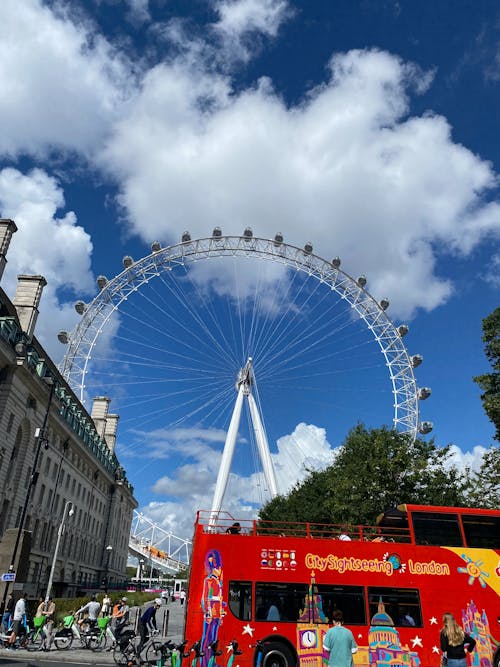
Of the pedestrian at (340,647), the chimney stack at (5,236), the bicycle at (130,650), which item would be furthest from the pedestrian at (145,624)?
the chimney stack at (5,236)

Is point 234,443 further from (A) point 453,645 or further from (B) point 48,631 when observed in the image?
(A) point 453,645

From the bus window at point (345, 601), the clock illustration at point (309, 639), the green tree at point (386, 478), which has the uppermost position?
the green tree at point (386, 478)

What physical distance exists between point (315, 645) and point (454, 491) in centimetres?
2602

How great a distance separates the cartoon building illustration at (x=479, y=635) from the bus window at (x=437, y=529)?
6.76 ft

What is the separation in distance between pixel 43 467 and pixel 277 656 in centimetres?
3933

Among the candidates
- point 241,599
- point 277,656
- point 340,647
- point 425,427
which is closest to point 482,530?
point 277,656

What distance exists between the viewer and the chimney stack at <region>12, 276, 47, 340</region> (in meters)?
44.6

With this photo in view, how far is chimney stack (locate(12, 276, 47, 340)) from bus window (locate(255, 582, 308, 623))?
33750 millimetres

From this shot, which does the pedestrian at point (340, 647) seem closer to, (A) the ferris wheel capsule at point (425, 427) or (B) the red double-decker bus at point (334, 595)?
(B) the red double-decker bus at point (334, 595)

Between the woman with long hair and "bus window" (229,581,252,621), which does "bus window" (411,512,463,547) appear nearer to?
"bus window" (229,581,252,621)

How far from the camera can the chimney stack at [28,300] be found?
44.6 meters

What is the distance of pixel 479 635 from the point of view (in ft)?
53.8

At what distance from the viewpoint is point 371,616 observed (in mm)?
16391

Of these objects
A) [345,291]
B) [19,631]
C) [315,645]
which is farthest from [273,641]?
[345,291]
